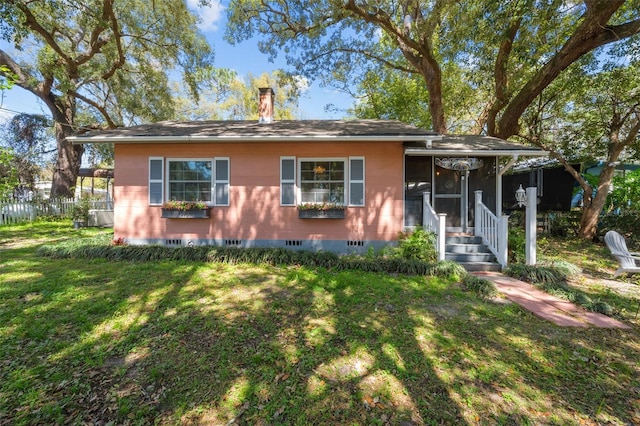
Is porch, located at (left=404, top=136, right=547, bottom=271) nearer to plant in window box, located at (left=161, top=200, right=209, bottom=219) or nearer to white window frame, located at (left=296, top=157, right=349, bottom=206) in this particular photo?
white window frame, located at (left=296, top=157, right=349, bottom=206)

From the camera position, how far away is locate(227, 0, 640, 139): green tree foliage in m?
6.98

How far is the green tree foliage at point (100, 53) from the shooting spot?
36.9ft

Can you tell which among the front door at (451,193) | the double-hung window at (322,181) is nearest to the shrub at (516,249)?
the front door at (451,193)

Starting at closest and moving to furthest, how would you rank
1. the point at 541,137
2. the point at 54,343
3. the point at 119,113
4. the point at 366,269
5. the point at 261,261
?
the point at 54,343, the point at 366,269, the point at 261,261, the point at 541,137, the point at 119,113

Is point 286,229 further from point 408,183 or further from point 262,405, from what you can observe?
point 262,405

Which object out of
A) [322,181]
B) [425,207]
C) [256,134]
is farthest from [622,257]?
[256,134]

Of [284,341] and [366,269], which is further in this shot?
[366,269]

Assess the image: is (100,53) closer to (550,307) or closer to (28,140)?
(28,140)

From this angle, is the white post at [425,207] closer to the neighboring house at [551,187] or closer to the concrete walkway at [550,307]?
the concrete walkway at [550,307]

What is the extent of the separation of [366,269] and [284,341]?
10.3 feet

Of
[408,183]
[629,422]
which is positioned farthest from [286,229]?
[629,422]

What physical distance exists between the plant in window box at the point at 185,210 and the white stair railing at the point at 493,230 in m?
6.94

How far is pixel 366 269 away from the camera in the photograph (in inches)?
236

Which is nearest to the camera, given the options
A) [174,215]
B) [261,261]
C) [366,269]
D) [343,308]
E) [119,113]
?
[343,308]
